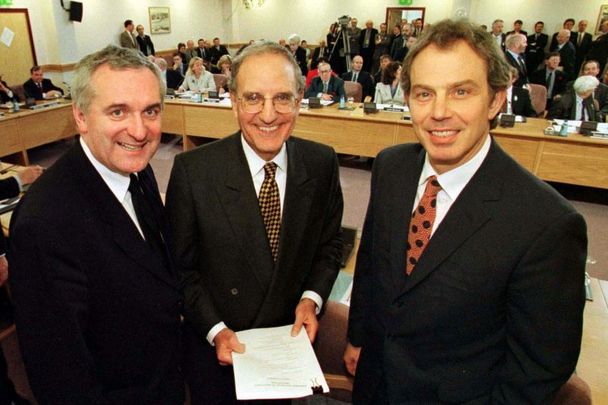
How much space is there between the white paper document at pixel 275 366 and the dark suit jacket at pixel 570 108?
5.45 meters

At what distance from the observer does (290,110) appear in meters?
1.38

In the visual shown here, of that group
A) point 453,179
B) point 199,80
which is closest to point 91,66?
point 453,179

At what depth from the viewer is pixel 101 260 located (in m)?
1.13

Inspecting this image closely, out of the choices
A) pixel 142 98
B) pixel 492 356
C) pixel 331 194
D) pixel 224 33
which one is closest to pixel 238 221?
pixel 331 194

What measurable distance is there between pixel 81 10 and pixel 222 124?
527 cm

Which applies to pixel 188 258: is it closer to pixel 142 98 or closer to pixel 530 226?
pixel 142 98

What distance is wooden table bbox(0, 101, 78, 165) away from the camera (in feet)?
17.4

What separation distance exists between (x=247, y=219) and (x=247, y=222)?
1cm

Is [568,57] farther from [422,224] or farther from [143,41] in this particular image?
[422,224]

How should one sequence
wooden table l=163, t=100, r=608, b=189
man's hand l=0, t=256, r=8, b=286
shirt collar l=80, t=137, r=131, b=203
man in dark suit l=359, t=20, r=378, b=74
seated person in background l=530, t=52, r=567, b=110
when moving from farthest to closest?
man in dark suit l=359, t=20, r=378, b=74 < seated person in background l=530, t=52, r=567, b=110 < wooden table l=163, t=100, r=608, b=189 < man's hand l=0, t=256, r=8, b=286 < shirt collar l=80, t=137, r=131, b=203

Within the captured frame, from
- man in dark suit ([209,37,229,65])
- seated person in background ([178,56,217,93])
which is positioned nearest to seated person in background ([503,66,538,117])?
seated person in background ([178,56,217,93])

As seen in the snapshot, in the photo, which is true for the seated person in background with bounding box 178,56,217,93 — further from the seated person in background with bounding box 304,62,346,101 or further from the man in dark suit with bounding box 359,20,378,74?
the man in dark suit with bounding box 359,20,378,74

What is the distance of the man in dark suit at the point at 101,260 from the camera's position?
1.04 m

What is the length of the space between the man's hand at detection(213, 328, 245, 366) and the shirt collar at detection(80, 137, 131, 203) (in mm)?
544
